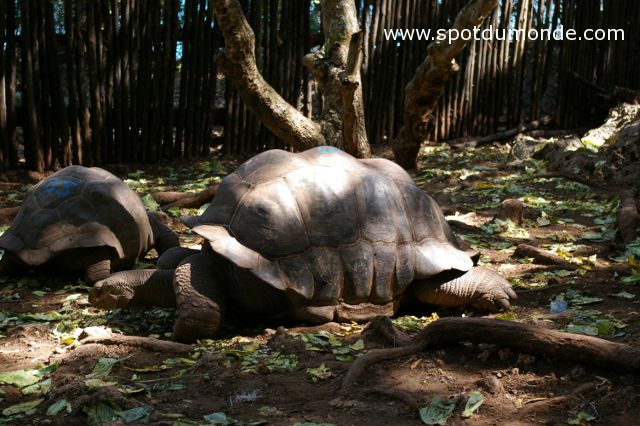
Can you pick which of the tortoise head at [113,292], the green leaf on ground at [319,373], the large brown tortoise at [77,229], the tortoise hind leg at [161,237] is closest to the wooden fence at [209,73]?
the tortoise hind leg at [161,237]

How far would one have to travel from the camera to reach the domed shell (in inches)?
179

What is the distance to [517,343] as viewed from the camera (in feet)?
9.73

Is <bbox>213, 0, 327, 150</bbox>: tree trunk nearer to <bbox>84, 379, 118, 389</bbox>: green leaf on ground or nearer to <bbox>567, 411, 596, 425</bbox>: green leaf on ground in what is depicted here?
<bbox>84, 379, 118, 389</bbox>: green leaf on ground

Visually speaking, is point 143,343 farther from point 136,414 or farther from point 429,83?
point 429,83

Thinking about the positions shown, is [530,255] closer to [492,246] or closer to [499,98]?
[492,246]

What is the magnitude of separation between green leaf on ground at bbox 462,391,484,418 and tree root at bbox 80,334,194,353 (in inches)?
56.4

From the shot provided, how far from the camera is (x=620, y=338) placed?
128 inches

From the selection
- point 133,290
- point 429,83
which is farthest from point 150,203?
point 429,83

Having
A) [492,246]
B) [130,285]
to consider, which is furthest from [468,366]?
[492,246]

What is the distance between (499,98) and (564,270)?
670cm

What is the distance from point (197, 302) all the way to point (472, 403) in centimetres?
153

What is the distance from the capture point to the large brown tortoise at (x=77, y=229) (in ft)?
14.9

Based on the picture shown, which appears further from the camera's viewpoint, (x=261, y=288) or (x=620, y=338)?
(x=261, y=288)

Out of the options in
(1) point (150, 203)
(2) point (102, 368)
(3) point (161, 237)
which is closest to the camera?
(2) point (102, 368)
